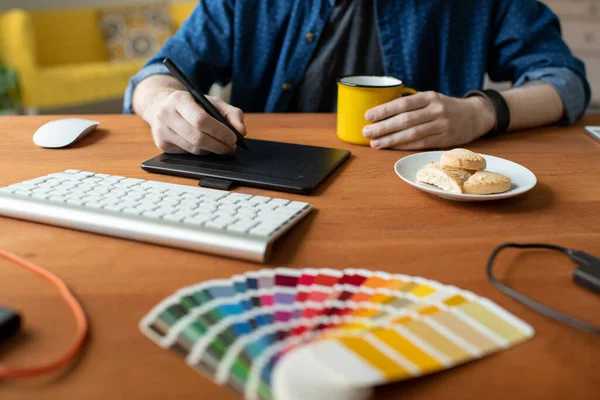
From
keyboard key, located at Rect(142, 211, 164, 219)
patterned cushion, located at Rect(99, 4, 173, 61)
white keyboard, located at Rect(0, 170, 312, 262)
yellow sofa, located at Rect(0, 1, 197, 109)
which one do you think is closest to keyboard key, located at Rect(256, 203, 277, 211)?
white keyboard, located at Rect(0, 170, 312, 262)

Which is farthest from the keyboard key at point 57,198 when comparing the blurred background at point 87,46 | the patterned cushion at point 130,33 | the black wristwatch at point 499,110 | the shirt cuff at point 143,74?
the patterned cushion at point 130,33

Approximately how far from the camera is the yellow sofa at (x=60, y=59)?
325cm

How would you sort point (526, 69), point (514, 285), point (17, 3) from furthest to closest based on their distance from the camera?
point (17, 3) < point (526, 69) < point (514, 285)

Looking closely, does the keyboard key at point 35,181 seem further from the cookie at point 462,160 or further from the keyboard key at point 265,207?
the cookie at point 462,160

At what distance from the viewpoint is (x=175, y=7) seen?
3.92m

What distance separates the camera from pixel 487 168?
79 cm

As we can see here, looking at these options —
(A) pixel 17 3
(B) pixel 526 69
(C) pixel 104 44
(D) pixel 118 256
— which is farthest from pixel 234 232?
(A) pixel 17 3

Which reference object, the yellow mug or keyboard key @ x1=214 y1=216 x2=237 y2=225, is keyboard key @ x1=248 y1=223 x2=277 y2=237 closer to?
keyboard key @ x1=214 y1=216 x2=237 y2=225

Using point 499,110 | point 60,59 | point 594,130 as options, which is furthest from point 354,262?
point 60,59

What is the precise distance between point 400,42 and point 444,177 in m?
0.66

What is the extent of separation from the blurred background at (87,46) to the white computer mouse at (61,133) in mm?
2612

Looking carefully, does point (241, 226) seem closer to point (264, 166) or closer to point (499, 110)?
point (264, 166)

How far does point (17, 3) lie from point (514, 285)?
13.7ft

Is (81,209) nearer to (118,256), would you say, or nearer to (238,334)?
(118,256)
